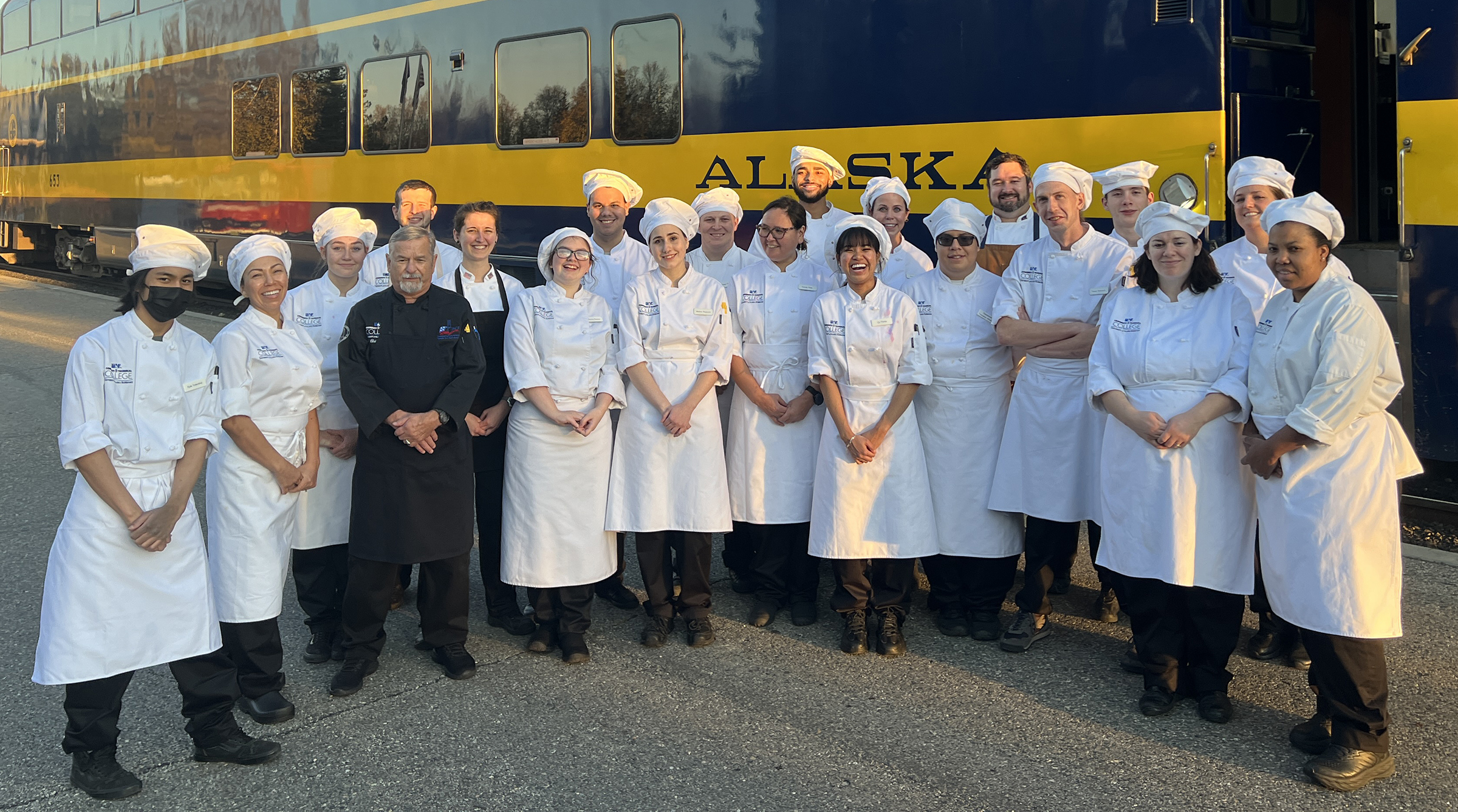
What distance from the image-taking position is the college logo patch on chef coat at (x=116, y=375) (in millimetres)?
3383

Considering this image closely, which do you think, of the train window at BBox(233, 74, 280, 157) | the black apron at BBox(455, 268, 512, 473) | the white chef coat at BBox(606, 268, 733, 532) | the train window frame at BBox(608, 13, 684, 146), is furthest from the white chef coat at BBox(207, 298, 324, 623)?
the train window at BBox(233, 74, 280, 157)

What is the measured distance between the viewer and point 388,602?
433cm

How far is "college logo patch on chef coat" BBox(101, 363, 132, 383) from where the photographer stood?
3.38 meters

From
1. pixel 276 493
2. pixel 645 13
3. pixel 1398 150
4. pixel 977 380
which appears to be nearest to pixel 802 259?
pixel 977 380

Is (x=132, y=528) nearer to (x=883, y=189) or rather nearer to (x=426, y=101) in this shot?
(x=883, y=189)

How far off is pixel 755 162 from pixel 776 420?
3030 mm

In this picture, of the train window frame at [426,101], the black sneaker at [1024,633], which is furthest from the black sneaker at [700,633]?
the train window frame at [426,101]

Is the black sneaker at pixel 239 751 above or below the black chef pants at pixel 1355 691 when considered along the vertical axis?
below

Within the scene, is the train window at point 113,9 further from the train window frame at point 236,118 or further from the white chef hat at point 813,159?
the white chef hat at point 813,159

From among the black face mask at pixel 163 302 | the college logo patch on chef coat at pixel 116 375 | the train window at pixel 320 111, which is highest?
the train window at pixel 320 111

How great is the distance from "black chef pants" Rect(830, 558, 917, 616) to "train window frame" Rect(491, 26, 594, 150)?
4.72m

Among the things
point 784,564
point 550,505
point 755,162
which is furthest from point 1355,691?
point 755,162

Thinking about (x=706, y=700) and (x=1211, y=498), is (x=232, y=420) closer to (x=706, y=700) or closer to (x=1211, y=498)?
(x=706, y=700)

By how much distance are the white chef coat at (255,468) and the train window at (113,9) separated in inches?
480
